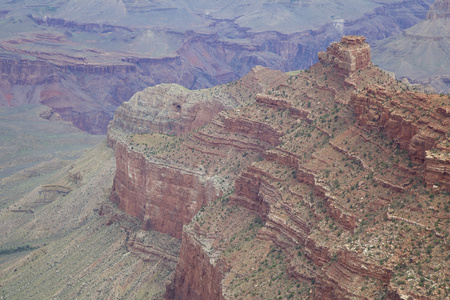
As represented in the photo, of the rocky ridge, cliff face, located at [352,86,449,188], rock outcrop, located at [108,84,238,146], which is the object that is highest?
cliff face, located at [352,86,449,188]

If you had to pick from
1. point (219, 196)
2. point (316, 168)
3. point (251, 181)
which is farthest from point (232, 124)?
point (316, 168)

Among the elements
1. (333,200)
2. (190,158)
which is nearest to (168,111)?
(190,158)

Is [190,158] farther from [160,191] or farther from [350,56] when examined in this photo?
[350,56]

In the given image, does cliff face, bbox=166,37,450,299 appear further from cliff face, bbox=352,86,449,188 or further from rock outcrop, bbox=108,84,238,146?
rock outcrop, bbox=108,84,238,146

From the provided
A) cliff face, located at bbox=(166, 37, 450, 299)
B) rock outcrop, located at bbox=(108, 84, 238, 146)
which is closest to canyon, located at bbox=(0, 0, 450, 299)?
cliff face, located at bbox=(166, 37, 450, 299)

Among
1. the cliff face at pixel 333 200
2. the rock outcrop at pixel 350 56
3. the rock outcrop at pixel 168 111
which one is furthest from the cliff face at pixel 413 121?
the rock outcrop at pixel 168 111

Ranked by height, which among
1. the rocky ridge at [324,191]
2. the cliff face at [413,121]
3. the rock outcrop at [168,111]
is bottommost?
the rock outcrop at [168,111]

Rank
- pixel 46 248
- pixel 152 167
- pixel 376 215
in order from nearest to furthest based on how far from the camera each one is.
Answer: pixel 376 215 < pixel 152 167 < pixel 46 248

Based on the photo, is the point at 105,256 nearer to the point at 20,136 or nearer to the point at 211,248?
the point at 211,248

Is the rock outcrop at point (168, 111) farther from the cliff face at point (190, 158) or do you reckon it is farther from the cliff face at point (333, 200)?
the cliff face at point (333, 200)
